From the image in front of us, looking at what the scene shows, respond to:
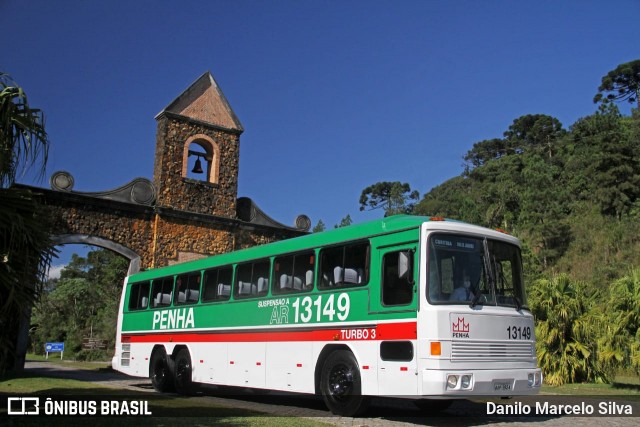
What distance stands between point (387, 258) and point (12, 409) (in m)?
6.16

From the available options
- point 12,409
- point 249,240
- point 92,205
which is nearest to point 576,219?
point 249,240

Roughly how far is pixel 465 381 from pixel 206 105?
19322 mm

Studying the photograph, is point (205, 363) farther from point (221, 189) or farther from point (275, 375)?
point (221, 189)

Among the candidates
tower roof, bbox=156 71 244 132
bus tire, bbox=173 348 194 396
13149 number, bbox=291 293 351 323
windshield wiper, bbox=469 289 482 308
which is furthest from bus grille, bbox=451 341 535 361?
tower roof, bbox=156 71 244 132

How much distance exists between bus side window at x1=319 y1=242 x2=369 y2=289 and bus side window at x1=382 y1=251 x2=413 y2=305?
414 millimetres

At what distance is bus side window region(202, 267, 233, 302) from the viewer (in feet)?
44.8

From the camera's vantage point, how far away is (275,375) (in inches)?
460

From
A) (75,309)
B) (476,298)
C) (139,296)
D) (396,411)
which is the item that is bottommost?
(396,411)

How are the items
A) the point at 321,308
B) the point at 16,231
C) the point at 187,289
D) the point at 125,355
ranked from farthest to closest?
the point at 125,355
the point at 187,289
the point at 321,308
the point at 16,231

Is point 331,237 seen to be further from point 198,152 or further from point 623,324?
point 198,152

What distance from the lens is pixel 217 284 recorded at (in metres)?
14.0

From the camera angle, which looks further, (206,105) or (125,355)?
(206,105)

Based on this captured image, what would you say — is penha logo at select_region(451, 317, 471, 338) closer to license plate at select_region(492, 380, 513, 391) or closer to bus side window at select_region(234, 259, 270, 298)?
license plate at select_region(492, 380, 513, 391)

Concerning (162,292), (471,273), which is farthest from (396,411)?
(162,292)
